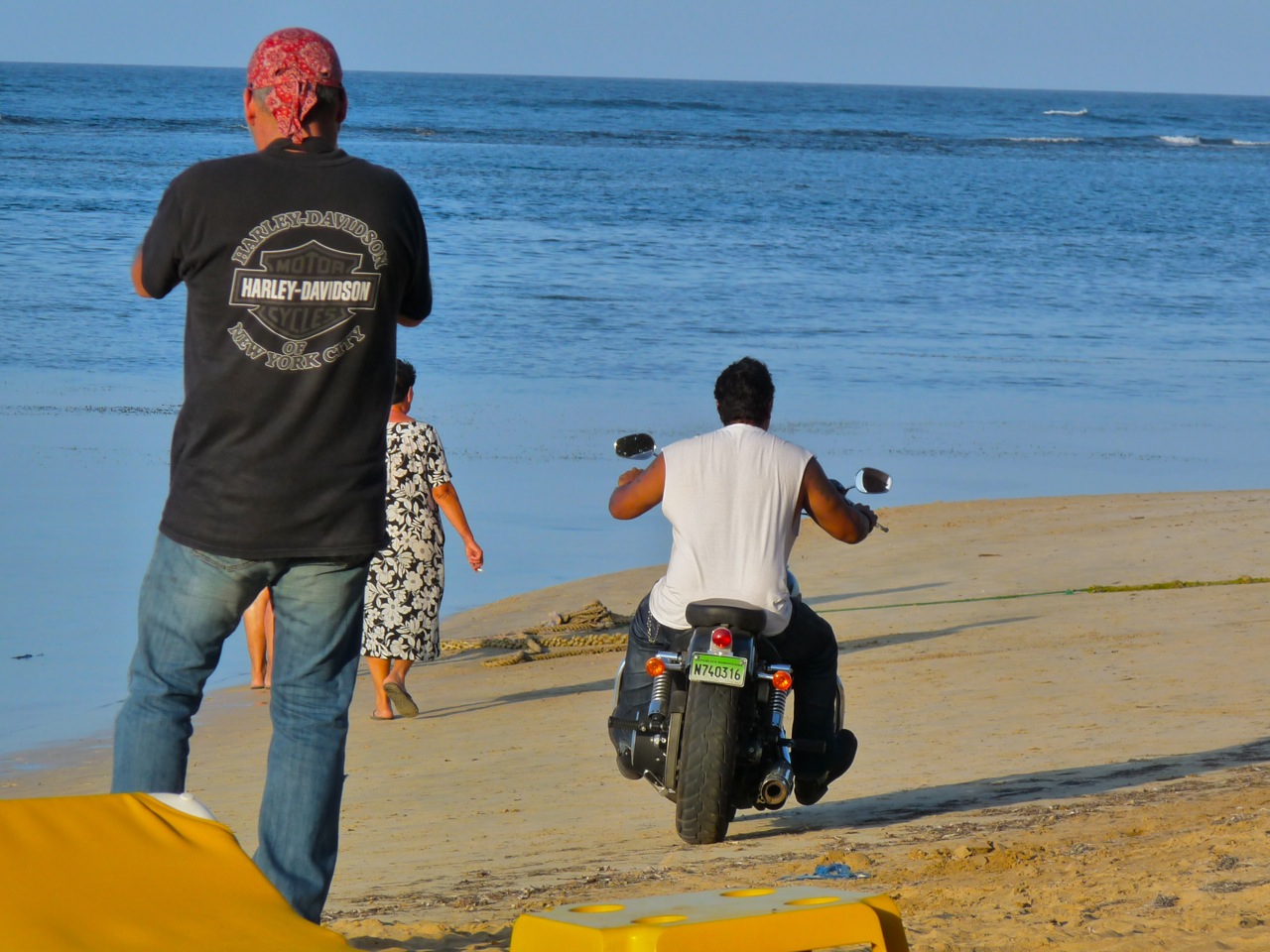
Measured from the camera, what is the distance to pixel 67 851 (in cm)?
256

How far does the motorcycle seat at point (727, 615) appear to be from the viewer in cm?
→ 486

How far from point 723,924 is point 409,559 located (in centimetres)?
519

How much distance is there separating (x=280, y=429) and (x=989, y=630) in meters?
6.06

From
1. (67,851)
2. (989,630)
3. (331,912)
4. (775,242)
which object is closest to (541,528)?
(989,630)

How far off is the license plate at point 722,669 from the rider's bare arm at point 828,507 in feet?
1.78

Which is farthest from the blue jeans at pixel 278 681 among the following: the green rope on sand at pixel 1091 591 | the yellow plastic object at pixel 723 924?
the green rope on sand at pixel 1091 591

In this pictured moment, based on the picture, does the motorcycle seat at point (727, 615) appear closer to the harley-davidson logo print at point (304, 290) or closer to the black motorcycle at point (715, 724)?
the black motorcycle at point (715, 724)

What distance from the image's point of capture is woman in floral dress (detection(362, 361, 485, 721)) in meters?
7.24

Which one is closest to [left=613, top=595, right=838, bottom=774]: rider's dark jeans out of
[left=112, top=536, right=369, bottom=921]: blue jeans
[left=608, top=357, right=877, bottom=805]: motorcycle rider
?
[left=608, top=357, right=877, bottom=805]: motorcycle rider

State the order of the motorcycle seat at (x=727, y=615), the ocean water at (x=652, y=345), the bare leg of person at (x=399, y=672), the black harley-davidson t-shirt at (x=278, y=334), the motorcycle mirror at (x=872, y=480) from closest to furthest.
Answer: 1. the black harley-davidson t-shirt at (x=278, y=334)
2. the motorcycle seat at (x=727, y=615)
3. the motorcycle mirror at (x=872, y=480)
4. the bare leg of person at (x=399, y=672)
5. the ocean water at (x=652, y=345)

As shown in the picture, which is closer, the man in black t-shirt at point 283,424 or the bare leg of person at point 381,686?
the man in black t-shirt at point 283,424

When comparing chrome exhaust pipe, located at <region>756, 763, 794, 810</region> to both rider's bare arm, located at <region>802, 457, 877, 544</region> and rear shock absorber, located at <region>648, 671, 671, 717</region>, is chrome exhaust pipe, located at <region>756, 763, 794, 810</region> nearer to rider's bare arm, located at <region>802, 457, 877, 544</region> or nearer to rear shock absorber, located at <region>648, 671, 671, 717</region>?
rear shock absorber, located at <region>648, 671, 671, 717</region>

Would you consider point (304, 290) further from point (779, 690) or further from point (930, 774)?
point (930, 774)

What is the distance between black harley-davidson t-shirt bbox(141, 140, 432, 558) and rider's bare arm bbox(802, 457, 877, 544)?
1.98m
